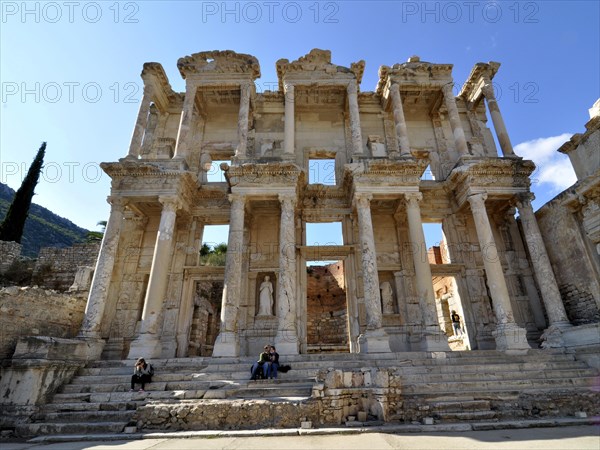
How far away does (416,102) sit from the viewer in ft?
56.6

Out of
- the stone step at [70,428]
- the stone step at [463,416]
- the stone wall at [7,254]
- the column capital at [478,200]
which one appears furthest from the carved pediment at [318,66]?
the stone wall at [7,254]

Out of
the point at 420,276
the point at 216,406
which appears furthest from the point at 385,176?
the point at 216,406

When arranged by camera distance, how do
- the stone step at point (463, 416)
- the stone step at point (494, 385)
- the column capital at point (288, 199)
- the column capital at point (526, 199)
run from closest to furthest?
the stone step at point (463, 416) → the stone step at point (494, 385) → the column capital at point (288, 199) → the column capital at point (526, 199)

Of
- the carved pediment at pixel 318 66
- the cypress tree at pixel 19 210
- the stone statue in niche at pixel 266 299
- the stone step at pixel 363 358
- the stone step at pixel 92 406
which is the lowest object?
the stone step at pixel 92 406

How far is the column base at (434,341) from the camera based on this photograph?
11.0 meters

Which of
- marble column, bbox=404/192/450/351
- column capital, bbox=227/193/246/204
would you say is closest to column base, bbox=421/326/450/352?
marble column, bbox=404/192/450/351

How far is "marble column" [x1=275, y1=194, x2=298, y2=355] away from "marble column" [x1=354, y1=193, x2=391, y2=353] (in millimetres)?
2368

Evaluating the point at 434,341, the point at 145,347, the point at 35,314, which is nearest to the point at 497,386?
the point at 434,341

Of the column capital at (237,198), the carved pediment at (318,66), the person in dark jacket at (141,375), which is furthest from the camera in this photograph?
the carved pediment at (318,66)

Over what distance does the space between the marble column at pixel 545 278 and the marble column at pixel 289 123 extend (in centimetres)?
949

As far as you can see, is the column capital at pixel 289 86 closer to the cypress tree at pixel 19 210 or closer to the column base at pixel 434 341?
the column base at pixel 434 341

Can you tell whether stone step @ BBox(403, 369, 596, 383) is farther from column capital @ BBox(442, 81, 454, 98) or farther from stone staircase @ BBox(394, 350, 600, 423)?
column capital @ BBox(442, 81, 454, 98)

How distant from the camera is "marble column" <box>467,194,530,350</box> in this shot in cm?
1094

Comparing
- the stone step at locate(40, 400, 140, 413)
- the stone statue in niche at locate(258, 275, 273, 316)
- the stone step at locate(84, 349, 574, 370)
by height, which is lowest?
the stone step at locate(40, 400, 140, 413)
